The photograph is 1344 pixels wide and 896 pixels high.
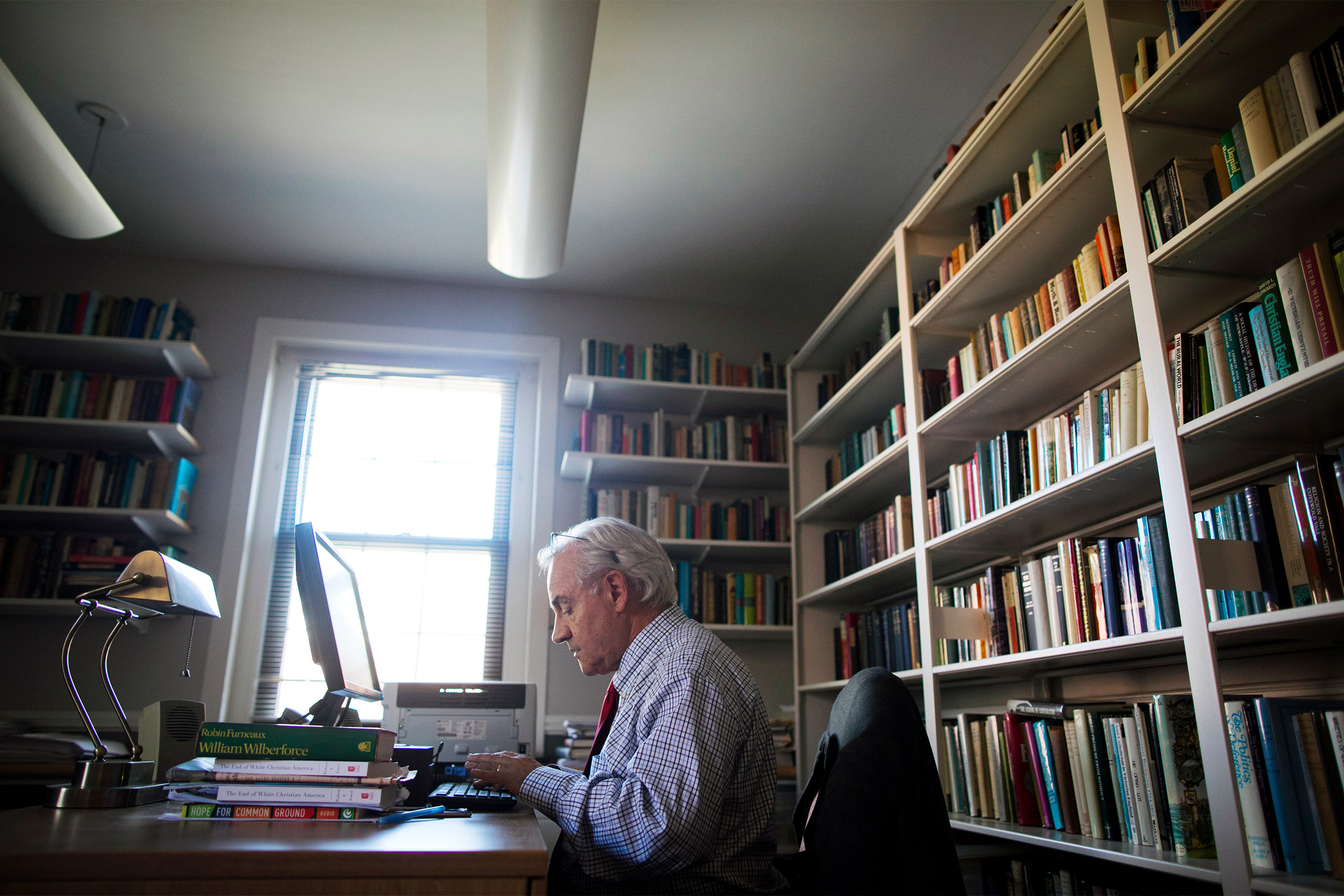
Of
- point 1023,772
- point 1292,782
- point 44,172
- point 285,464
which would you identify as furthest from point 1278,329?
point 285,464

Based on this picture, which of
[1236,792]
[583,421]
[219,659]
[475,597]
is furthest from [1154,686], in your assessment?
[219,659]

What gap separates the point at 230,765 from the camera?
1.15 metres

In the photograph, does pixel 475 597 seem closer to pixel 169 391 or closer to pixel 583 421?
pixel 583 421

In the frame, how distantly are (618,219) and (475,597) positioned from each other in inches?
69.8

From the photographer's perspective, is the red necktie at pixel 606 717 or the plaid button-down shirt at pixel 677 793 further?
the red necktie at pixel 606 717

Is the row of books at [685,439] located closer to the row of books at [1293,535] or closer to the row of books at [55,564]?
the row of books at [55,564]

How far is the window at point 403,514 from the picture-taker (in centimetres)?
373

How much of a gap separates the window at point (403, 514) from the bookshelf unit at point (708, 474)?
467 mm

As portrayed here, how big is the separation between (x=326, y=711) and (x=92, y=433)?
239 centimetres

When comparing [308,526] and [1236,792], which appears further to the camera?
[308,526]

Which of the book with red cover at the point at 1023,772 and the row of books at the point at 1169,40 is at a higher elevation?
the row of books at the point at 1169,40

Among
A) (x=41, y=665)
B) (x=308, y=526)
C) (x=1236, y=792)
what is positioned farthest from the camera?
(x=41, y=665)

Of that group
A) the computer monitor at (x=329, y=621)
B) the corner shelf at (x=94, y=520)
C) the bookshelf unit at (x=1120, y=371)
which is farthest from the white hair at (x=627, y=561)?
the corner shelf at (x=94, y=520)

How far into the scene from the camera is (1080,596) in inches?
75.9
